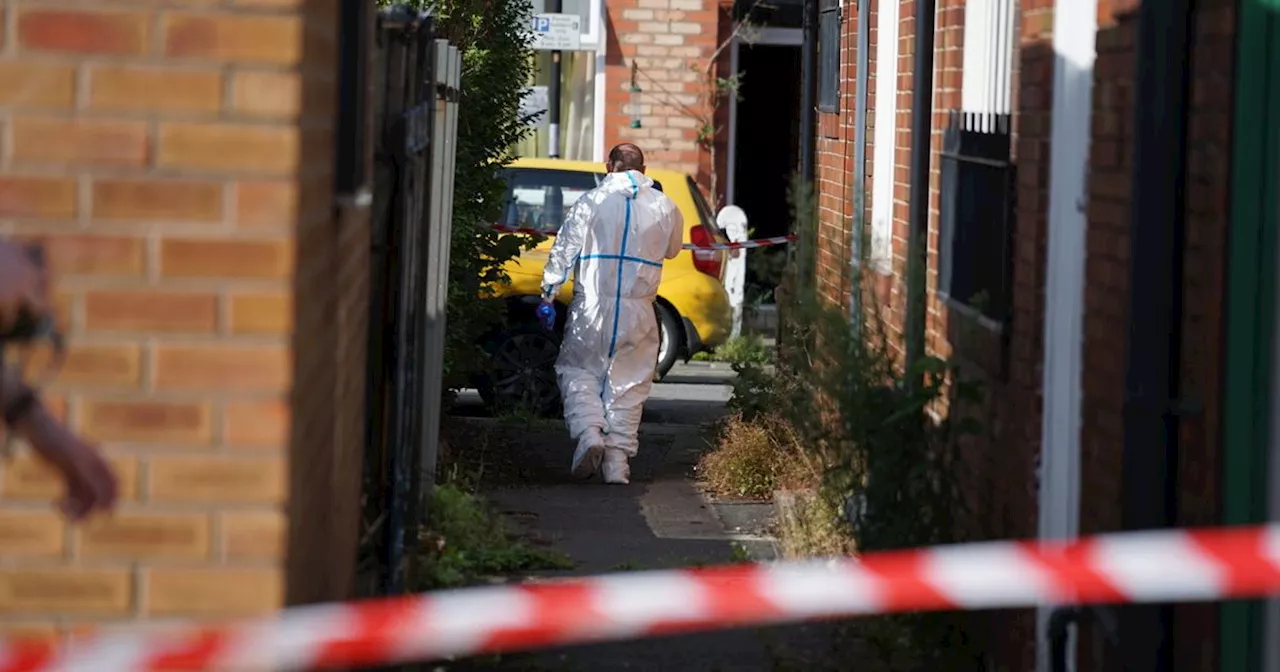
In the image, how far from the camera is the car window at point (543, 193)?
547 inches

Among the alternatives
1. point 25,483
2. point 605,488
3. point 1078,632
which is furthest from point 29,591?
point 605,488

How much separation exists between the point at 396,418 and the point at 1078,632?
2074 millimetres

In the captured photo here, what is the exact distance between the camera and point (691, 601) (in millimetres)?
2742

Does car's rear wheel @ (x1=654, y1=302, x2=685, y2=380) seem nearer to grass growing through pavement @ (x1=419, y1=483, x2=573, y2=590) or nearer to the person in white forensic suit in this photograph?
the person in white forensic suit

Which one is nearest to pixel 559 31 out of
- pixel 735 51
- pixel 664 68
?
pixel 664 68

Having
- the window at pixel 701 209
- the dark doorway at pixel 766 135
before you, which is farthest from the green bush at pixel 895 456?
the dark doorway at pixel 766 135

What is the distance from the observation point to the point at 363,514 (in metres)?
5.75

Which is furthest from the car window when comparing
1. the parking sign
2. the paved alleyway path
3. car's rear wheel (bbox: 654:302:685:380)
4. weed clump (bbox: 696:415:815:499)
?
the parking sign

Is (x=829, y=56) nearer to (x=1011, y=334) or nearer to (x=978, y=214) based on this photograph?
(x=978, y=214)

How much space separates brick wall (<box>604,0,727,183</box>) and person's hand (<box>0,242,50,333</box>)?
16.4m

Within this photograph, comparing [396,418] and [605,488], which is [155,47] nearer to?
[396,418]

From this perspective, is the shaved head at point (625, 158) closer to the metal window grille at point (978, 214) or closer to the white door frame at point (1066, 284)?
Answer: the metal window grille at point (978, 214)

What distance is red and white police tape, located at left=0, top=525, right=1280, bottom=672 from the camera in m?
2.69

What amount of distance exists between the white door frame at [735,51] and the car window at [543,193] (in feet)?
17.8
